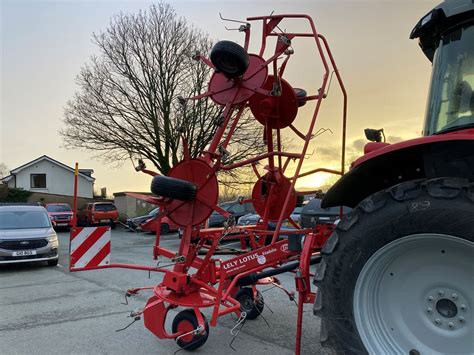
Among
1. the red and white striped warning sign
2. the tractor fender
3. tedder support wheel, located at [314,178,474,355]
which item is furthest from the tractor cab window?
the red and white striped warning sign

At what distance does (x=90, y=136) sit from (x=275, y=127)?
21.7 metres

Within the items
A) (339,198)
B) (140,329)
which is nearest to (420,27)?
(339,198)

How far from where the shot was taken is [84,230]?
4340mm

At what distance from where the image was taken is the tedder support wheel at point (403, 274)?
2.26 meters

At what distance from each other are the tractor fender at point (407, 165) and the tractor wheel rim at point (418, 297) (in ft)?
1.74

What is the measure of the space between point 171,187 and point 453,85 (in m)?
2.46

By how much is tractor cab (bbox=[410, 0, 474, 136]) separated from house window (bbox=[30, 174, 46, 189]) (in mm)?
44563

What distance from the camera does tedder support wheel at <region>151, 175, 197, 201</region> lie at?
391 cm

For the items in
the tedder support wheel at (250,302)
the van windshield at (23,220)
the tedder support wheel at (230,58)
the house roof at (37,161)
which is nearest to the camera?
the tedder support wheel at (230,58)

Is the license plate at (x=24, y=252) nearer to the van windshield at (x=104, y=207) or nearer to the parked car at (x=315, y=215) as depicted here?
the parked car at (x=315, y=215)

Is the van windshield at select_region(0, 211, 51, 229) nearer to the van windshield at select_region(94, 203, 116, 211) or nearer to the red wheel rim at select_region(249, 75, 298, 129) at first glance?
the red wheel rim at select_region(249, 75, 298, 129)

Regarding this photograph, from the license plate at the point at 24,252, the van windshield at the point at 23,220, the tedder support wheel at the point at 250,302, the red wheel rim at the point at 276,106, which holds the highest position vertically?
the red wheel rim at the point at 276,106

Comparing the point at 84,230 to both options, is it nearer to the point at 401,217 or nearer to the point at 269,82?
the point at 269,82

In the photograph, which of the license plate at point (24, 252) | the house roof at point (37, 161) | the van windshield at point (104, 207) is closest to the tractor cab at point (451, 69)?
the license plate at point (24, 252)
